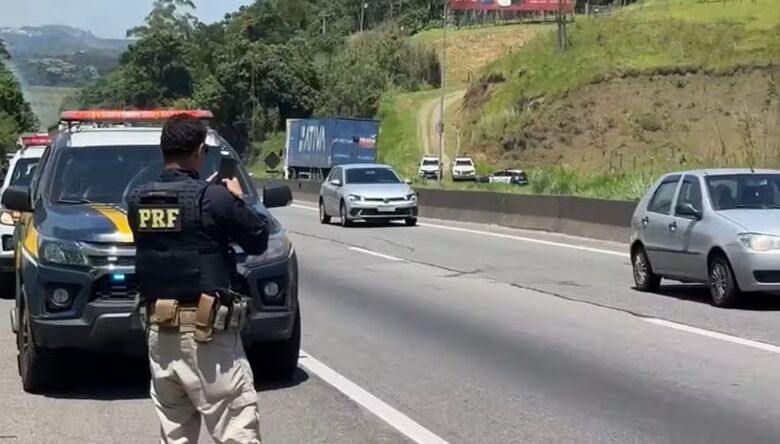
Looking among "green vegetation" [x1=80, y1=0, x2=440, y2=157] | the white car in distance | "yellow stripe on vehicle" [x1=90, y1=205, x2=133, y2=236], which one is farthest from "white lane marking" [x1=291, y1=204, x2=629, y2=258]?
"green vegetation" [x1=80, y1=0, x2=440, y2=157]

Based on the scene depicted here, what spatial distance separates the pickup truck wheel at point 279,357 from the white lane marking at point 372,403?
1.14 feet

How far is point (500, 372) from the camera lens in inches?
433

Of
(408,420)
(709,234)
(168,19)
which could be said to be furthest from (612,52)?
(168,19)

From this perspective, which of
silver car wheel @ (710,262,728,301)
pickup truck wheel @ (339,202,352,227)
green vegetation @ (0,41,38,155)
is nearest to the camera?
silver car wheel @ (710,262,728,301)

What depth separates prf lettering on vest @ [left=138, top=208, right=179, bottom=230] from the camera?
5.77 m

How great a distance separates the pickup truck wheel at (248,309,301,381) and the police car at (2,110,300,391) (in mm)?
11

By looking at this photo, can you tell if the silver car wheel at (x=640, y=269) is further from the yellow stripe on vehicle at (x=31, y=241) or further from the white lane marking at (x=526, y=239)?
the yellow stripe on vehicle at (x=31, y=241)

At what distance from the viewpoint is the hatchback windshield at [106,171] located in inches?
429

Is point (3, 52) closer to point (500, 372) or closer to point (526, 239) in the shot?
point (526, 239)

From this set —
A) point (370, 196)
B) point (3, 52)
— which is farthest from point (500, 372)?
point (3, 52)

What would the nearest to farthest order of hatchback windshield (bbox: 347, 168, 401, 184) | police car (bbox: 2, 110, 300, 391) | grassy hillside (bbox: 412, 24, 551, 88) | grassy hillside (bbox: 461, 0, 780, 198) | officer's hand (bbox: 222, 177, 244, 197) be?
officer's hand (bbox: 222, 177, 244, 197) < police car (bbox: 2, 110, 300, 391) < hatchback windshield (bbox: 347, 168, 401, 184) < grassy hillside (bbox: 461, 0, 780, 198) < grassy hillside (bbox: 412, 24, 551, 88)

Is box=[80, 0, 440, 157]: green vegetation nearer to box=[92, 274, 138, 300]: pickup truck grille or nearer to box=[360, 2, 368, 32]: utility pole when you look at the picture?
box=[360, 2, 368, 32]: utility pole

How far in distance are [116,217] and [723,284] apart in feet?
25.4

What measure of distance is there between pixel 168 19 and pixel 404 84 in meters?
68.1
